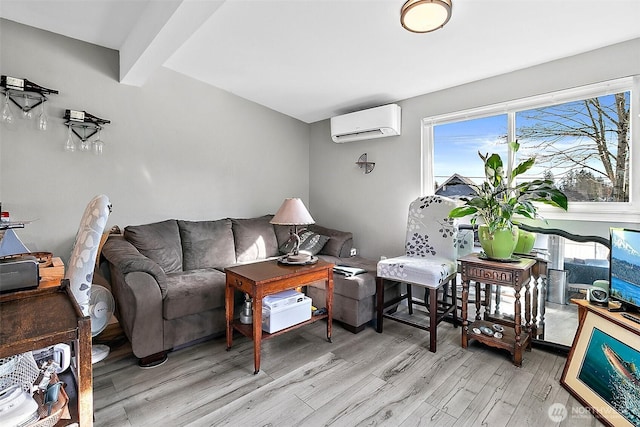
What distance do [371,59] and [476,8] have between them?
871 millimetres

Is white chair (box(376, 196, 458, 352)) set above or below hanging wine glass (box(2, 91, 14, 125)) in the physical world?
below

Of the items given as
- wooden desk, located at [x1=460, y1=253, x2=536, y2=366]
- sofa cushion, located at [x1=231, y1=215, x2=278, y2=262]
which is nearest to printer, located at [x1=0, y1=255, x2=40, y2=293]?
sofa cushion, located at [x1=231, y1=215, x2=278, y2=262]

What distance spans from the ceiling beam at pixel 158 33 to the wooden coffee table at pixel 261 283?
1.70 meters

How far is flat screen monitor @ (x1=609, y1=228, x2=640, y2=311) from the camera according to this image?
1678 millimetres

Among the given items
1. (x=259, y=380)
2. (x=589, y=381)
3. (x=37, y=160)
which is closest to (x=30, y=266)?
(x=259, y=380)

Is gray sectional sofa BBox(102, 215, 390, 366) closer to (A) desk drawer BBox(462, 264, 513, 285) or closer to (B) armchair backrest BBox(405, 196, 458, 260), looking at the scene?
(B) armchair backrest BBox(405, 196, 458, 260)

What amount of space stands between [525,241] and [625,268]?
74 cm

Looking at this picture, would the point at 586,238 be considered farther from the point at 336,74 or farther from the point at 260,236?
the point at 260,236

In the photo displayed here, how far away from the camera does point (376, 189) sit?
3.60 m

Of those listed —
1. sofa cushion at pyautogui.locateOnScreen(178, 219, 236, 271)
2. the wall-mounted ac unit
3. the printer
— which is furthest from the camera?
the wall-mounted ac unit

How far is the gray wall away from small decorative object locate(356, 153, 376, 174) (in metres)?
1.07

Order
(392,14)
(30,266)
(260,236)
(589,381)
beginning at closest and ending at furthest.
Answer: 1. (30,266)
2. (589,381)
3. (392,14)
4. (260,236)

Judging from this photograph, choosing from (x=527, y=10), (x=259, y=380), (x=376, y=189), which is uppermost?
(x=527, y=10)

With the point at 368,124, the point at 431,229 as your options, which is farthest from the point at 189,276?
the point at 368,124
